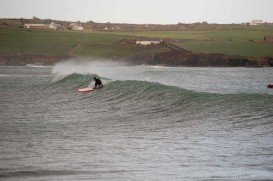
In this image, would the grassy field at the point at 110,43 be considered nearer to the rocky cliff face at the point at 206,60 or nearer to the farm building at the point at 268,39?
the rocky cliff face at the point at 206,60

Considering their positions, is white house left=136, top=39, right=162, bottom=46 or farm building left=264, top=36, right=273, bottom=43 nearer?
farm building left=264, top=36, right=273, bottom=43

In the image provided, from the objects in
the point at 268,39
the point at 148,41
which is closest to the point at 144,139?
the point at 268,39

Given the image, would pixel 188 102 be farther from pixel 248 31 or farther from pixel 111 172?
pixel 248 31

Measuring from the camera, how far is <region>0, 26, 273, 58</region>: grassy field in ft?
438

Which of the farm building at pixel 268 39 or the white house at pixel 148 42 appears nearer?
the farm building at pixel 268 39

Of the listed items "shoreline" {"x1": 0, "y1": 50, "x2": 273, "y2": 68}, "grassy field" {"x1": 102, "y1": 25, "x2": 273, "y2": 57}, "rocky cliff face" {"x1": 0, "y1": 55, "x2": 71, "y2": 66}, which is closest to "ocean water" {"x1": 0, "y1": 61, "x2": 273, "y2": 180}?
"shoreline" {"x1": 0, "y1": 50, "x2": 273, "y2": 68}

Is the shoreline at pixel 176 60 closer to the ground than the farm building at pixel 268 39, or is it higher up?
closer to the ground

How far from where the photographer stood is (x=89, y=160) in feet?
55.3

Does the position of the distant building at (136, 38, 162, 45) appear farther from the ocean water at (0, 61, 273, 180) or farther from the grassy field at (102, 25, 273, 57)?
the ocean water at (0, 61, 273, 180)

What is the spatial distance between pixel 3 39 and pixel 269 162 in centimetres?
14382

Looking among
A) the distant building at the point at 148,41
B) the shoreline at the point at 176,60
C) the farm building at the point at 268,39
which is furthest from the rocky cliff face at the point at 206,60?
the farm building at the point at 268,39

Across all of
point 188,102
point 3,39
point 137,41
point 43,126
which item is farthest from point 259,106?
point 3,39

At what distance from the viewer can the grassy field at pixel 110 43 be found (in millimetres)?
133650

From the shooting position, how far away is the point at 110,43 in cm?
14812
